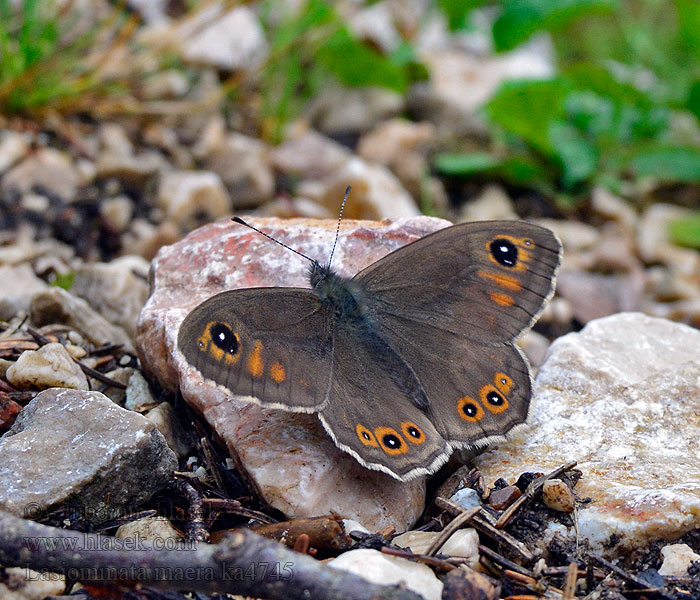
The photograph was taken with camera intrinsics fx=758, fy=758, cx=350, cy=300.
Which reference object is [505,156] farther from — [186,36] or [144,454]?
[144,454]

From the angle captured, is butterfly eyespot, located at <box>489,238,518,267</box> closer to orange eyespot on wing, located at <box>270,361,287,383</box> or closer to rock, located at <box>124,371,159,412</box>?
orange eyespot on wing, located at <box>270,361,287,383</box>

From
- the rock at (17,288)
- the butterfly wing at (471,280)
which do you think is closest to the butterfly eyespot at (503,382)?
the butterfly wing at (471,280)

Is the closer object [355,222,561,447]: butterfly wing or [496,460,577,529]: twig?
[496,460,577,529]: twig

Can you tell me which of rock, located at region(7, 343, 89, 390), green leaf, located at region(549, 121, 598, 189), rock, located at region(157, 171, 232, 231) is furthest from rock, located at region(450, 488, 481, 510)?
green leaf, located at region(549, 121, 598, 189)

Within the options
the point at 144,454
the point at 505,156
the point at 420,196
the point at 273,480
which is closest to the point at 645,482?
the point at 273,480

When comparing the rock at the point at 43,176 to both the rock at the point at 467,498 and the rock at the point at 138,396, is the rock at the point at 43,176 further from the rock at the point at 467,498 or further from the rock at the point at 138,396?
the rock at the point at 467,498

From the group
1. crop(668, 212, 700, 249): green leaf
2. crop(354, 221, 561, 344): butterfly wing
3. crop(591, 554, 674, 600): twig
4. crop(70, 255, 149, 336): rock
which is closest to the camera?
crop(591, 554, 674, 600): twig

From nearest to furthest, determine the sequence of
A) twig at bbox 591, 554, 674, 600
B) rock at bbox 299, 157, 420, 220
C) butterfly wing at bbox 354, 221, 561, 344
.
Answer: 1. twig at bbox 591, 554, 674, 600
2. butterfly wing at bbox 354, 221, 561, 344
3. rock at bbox 299, 157, 420, 220
